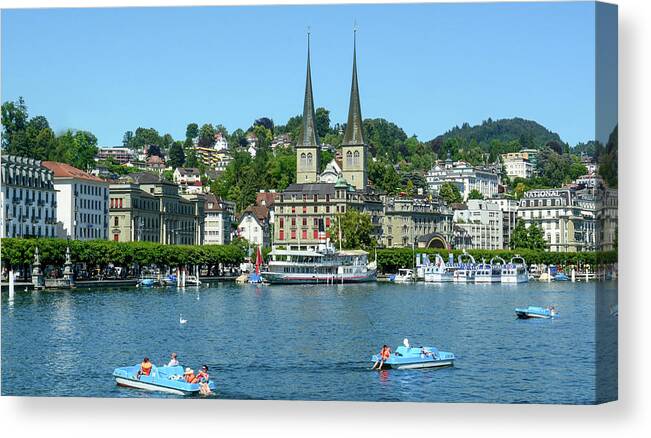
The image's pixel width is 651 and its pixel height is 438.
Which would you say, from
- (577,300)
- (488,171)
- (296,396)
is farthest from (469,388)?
(488,171)

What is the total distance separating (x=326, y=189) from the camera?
105000 millimetres

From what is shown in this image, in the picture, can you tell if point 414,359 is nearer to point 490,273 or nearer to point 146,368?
point 146,368

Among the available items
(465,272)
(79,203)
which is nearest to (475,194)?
(465,272)

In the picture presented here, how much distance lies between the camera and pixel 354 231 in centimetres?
10119

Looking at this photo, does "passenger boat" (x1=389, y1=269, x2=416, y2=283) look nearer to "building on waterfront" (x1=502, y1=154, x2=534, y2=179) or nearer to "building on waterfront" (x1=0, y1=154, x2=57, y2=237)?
"building on waterfront" (x1=502, y1=154, x2=534, y2=179)

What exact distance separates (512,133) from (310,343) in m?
12.3

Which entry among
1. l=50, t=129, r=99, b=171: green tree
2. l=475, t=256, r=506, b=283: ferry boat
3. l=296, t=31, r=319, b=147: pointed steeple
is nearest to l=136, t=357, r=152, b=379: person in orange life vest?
l=50, t=129, r=99, b=171: green tree

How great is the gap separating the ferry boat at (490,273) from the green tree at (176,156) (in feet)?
72.9

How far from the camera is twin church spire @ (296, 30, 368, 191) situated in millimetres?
76875

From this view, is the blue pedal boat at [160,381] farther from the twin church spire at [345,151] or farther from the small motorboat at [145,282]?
the small motorboat at [145,282]

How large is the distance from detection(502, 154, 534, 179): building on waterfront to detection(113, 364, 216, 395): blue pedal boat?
3367 cm

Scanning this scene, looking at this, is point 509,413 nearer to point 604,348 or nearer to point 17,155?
point 604,348

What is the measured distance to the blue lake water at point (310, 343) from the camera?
2809 cm

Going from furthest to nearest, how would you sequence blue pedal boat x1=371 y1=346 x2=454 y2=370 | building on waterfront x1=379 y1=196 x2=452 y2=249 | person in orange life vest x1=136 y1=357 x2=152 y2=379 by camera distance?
building on waterfront x1=379 y1=196 x2=452 y2=249 < blue pedal boat x1=371 y1=346 x2=454 y2=370 < person in orange life vest x1=136 y1=357 x2=152 y2=379
